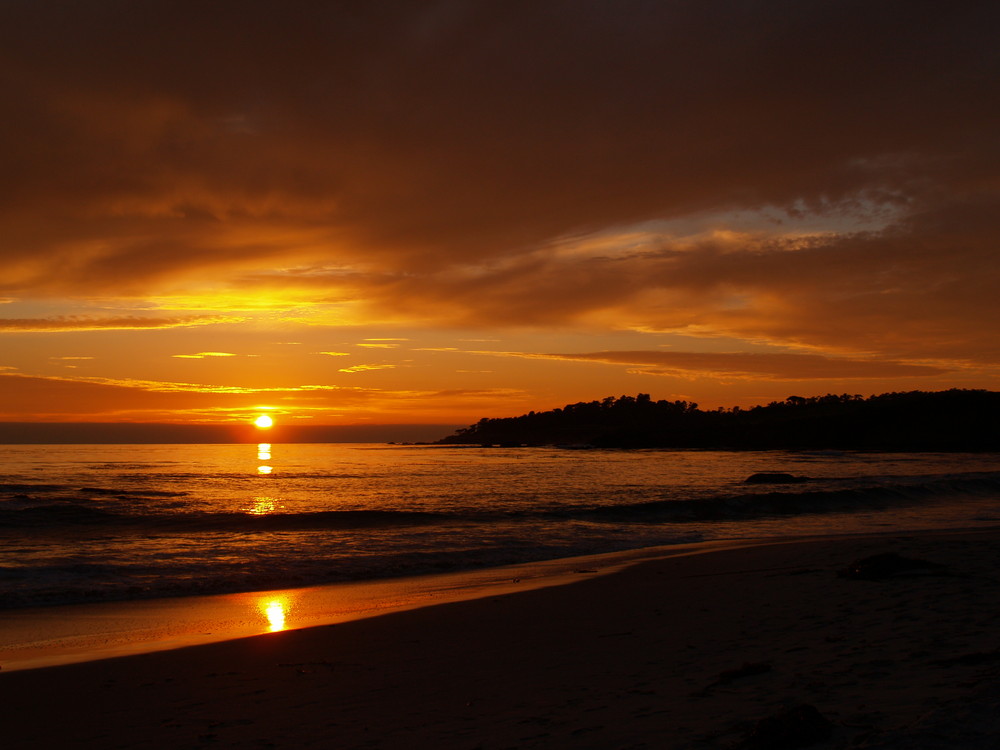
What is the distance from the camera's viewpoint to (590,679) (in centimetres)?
574

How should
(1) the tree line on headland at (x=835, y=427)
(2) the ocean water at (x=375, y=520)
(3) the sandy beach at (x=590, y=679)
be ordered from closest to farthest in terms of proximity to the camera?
(3) the sandy beach at (x=590, y=679) → (2) the ocean water at (x=375, y=520) → (1) the tree line on headland at (x=835, y=427)

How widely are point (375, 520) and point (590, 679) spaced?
1723cm

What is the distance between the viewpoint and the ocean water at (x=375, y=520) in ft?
44.5

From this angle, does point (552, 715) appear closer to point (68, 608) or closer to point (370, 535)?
point (68, 608)

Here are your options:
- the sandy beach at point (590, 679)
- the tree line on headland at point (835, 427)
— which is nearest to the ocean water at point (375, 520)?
the sandy beach at point (590, 679)

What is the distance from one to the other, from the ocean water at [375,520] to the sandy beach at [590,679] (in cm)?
570

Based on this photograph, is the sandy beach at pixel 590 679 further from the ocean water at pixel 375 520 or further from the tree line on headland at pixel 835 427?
the tree line on headland at pixel 835 427

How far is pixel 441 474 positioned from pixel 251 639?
36393mm

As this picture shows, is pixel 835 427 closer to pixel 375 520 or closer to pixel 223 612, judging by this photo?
pixel 375 520

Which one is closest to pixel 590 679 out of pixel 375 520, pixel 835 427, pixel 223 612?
pixel 223 612

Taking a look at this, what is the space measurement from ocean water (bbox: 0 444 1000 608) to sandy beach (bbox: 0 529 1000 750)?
18.7 ft

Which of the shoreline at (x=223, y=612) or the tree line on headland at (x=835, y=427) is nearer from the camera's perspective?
the shoreline at (x=223, y=612)

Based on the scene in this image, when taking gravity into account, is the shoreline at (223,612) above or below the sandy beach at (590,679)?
below

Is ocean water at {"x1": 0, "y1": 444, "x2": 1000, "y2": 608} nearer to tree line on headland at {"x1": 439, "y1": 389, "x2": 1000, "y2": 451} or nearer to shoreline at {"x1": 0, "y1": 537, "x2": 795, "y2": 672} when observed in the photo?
shoreline at {"x1": 0, "y1": 537, "x2": 795, "y2": 672}
